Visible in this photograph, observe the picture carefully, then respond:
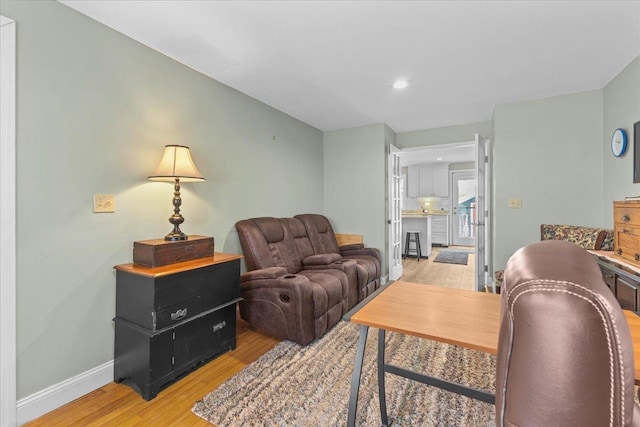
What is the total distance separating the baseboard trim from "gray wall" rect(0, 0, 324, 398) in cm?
4

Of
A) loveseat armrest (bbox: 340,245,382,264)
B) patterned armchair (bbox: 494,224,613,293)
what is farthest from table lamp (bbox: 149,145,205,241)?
patterned armchair (bbox: 494,224,613,293)

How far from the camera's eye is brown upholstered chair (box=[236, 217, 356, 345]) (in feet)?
8.07

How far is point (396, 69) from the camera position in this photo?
8.68 ft

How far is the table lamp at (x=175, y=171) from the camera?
2.12 meters

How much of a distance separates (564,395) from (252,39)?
8.28 feet

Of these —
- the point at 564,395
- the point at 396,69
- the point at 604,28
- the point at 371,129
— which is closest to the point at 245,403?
the point at 564,395

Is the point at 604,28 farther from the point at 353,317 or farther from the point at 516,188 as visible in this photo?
the point at 353,317

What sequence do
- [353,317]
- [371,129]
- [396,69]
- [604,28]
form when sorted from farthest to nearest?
1. [371,129]
2. [396,69]
3. [604,28]
4. [353,317]

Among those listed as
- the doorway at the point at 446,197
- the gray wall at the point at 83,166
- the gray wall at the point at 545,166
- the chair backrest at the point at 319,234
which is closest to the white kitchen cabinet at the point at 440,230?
the doorway at the point at 446,197

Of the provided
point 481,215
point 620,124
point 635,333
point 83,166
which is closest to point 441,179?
point 481,215

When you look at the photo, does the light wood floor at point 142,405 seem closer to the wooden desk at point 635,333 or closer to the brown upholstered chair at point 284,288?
the brown upholstered chair at point 284,288

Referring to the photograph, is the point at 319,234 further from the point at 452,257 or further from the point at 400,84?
the point at 452,257

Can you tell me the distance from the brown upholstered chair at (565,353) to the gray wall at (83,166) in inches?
92.2

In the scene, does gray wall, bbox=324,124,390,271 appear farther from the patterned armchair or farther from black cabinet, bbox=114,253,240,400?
black cabinet, bbox=114,253,240,400
